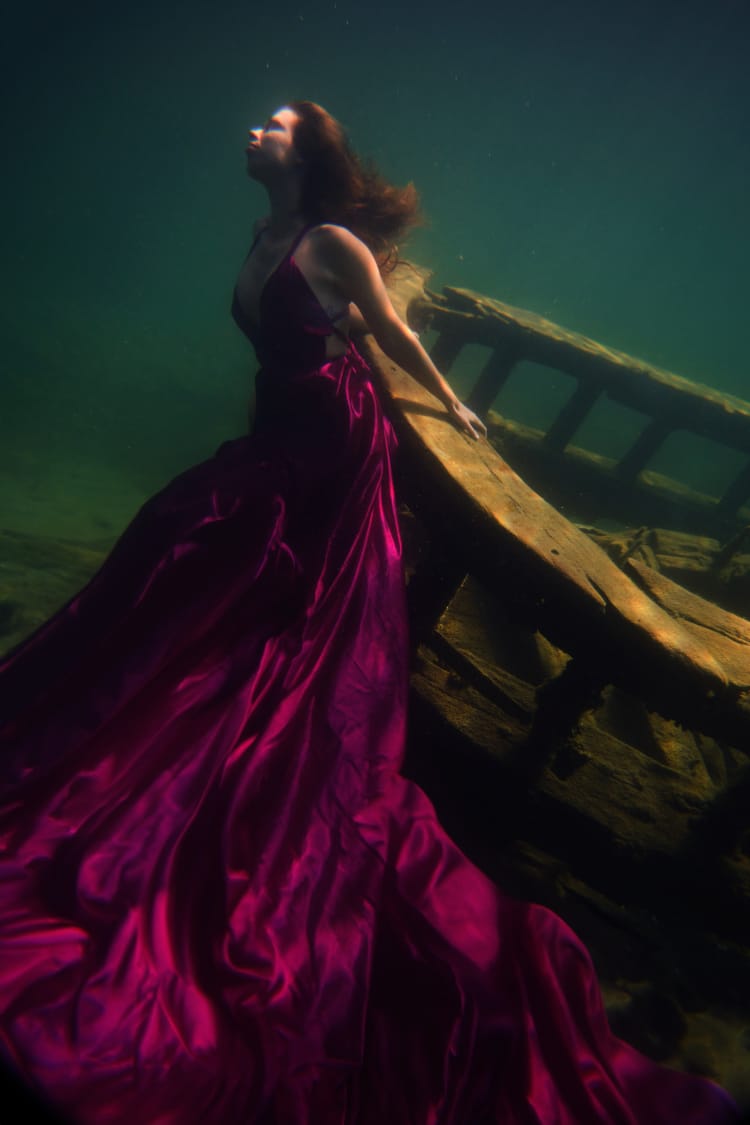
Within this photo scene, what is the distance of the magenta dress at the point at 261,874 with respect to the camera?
1164mm

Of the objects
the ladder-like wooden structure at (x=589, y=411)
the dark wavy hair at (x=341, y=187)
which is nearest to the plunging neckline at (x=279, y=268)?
the dark wavy hair at (x=341, y=187)

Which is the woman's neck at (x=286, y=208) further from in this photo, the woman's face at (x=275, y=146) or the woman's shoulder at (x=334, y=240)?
the woman's shoulder at (x=334, y=240)

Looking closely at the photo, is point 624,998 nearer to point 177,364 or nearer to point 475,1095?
point 475,1095

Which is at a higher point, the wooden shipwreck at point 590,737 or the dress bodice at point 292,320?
the dress bodice at point 292,320

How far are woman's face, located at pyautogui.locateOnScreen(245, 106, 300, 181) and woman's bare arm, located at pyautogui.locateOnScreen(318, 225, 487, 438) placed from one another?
518 millimetres

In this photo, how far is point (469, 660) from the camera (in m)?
2.95

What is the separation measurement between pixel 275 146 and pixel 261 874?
128 inches

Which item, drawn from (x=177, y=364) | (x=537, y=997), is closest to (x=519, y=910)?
(x=537, y=997)

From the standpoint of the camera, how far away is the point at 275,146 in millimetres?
2443

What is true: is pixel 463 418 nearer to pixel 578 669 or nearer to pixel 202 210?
pixel 578 669

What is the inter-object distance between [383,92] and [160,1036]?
80.8m

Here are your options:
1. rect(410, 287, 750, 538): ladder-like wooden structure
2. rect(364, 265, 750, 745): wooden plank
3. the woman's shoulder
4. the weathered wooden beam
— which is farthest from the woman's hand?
the weathered wooden beam

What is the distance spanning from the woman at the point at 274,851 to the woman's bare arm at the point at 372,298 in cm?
1

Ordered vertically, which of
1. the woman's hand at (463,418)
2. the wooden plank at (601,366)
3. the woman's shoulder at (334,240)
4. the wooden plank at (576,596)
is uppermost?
the wooden plank at (601,366)
